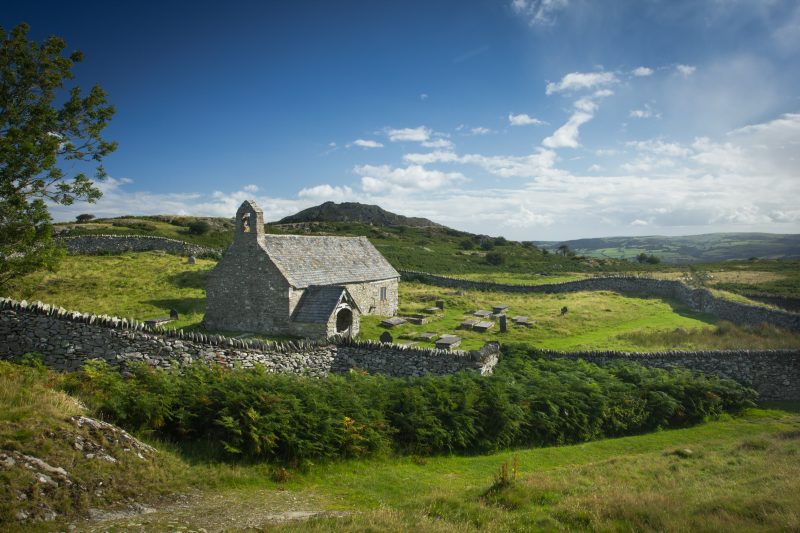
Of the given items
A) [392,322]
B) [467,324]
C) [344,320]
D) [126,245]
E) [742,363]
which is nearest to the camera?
[742,363]

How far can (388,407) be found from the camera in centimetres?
1307

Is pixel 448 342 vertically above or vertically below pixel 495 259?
below

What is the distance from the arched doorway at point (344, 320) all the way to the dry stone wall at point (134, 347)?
8.63 meters

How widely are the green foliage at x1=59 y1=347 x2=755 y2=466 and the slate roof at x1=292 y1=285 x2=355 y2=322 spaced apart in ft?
36.2

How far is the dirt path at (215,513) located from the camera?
21.8ft

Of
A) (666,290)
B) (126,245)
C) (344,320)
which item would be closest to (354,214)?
(126,245)

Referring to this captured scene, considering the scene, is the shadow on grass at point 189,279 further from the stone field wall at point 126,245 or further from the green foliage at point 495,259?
the green foliage at point 495,259

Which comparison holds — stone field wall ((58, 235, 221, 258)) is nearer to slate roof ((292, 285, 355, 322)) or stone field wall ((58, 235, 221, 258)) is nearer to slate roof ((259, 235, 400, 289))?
slate roof ((259, 235, 400, 289))

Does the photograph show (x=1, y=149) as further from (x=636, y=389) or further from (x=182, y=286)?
(x=636, y=389)

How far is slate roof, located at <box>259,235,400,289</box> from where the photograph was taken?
28312 mm

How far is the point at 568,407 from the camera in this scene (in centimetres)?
1515

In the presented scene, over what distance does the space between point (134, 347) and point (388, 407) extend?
8.53m

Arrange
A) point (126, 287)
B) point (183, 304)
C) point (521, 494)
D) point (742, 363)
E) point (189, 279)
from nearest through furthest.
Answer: point (521, 494) < point (742, 363) < point (183, 304) < point (126, 287) < point (189, 279)

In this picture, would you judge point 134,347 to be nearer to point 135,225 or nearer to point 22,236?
point 22,236
